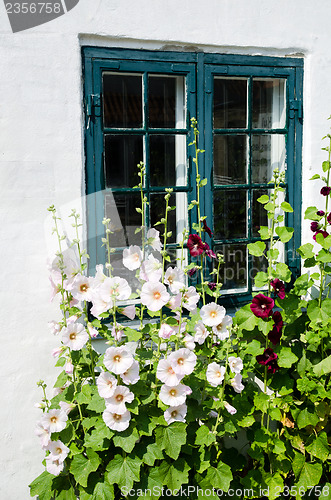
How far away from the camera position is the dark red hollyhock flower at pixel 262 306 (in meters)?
2.98

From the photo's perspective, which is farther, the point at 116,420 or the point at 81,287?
A: the point at 81,287

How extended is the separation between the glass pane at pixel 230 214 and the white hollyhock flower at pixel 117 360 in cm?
123

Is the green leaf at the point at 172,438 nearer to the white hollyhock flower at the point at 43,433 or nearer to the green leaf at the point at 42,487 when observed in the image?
the white hollyhock flower at the point at 43,433

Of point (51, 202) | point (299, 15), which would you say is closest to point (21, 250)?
point (51, 202)

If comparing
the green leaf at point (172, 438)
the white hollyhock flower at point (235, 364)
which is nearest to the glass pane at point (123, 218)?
the white hollyhock flower at point (235, 364)

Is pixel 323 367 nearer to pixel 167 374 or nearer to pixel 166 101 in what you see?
pixel 167 374

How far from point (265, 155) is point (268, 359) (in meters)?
1.32

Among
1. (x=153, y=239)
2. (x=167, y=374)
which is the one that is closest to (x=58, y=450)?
(x=167, y=374)

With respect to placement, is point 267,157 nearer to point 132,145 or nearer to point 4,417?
point 132,145

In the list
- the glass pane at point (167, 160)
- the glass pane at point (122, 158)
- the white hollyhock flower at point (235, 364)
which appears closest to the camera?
the white hollyhock flower at point (235, 364)

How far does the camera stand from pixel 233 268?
3.55 m

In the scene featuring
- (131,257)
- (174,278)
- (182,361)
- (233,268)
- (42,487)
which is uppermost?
(131,257)

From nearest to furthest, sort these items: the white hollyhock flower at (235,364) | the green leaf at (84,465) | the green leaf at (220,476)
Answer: the green leaf at (84,465), the green leaf at (220,476), the white hollyhock flower at (235,364)

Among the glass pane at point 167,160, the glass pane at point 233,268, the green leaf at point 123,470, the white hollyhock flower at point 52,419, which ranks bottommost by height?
the green leaf at point 123,470
